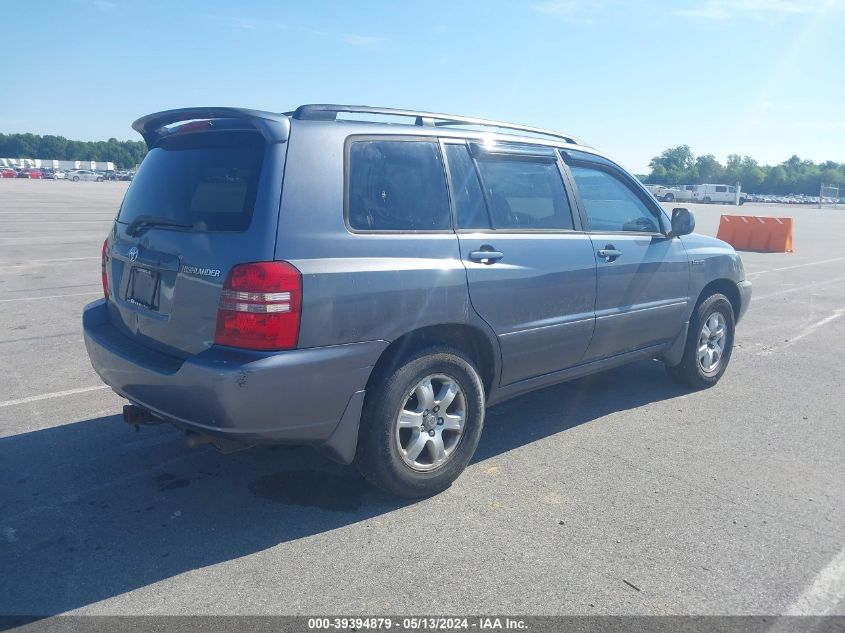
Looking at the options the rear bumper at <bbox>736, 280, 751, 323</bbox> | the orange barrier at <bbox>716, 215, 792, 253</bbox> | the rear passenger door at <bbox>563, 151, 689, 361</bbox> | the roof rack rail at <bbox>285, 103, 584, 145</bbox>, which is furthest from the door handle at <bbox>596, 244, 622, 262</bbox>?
the orange barrier at <bbox>716, 215, 792, 253</bbox>

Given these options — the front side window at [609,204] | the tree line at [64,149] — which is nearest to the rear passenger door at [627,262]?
the front side window at [609,204]

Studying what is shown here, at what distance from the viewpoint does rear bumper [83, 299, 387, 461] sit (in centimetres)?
313

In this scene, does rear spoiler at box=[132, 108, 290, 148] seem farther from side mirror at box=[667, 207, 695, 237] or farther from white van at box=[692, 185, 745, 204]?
white van at box=[692, 185, 745, 204]

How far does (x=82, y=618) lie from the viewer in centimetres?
277

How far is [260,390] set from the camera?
3.12 meters

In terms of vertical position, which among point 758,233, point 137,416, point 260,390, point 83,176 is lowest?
point 137,416

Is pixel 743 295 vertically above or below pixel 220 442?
above

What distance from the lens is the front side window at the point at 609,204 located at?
4871 millimetres

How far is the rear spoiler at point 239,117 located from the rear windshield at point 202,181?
7cm

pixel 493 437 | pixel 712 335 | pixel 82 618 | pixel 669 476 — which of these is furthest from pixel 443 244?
pixel 712 335

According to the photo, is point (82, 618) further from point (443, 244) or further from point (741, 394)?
point (741, 394)

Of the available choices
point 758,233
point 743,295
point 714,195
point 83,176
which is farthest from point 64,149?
point 743,295

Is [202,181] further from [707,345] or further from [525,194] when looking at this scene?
[707,345]

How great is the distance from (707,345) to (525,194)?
8.08 ft
